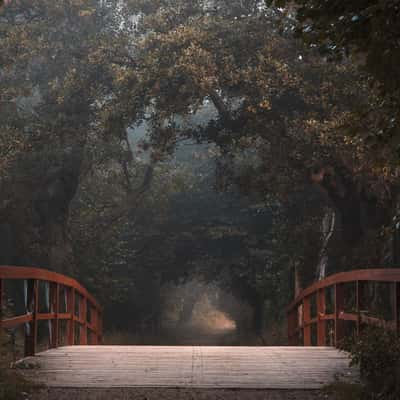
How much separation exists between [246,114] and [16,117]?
313 inches

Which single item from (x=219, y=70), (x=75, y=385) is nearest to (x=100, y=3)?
(x=219, y=70)

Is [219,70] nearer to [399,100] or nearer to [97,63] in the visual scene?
[97,63]

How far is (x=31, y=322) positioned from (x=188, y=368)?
233cm

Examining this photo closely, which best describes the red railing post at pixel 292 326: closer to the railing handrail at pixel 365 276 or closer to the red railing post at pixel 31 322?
the railing handrail at pixel 365 276

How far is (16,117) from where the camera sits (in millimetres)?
21031

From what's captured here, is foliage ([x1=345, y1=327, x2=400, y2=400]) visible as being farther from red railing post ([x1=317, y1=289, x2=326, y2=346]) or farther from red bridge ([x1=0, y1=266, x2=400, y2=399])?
red railing post ([x1=317, y1=289, x2=326, y2=346])

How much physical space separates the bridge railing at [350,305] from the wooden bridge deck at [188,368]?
0.63 meters

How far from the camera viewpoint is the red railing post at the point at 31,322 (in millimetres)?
8750

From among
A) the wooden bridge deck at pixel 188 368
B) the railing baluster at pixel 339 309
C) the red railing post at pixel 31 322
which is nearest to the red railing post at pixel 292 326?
the railing baluster at pixel 339 309

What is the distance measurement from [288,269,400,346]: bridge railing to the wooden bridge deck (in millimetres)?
626

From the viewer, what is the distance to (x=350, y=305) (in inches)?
584

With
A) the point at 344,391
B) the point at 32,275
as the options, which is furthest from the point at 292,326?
the point at 344,391

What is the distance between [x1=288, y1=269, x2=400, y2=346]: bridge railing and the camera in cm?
761

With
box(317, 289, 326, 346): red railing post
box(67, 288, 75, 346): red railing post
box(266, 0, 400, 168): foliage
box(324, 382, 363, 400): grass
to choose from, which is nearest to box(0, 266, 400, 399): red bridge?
box(324, 382, 363, 400): grass
